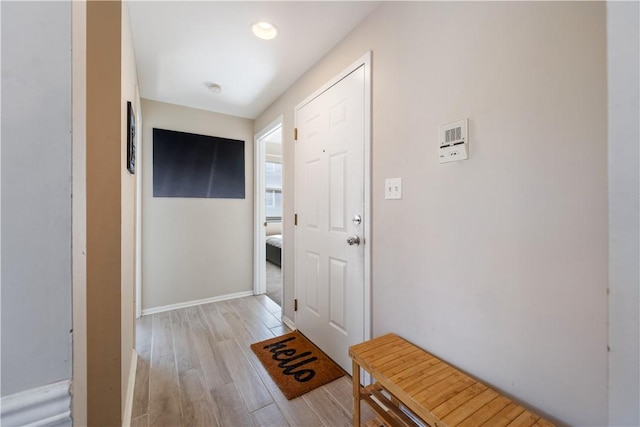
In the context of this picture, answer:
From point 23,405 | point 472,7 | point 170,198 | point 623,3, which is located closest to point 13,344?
point 23,405

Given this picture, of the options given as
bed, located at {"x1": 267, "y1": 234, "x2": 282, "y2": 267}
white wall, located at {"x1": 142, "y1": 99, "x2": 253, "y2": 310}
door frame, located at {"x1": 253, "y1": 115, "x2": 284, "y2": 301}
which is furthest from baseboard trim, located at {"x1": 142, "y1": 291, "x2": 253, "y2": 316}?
bed, located at {"x1": 267, "y1": 234, "x2": 282, "y2": 267}

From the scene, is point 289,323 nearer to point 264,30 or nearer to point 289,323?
point 289,323

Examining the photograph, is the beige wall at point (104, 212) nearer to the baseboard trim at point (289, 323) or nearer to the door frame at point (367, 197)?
the door frame at point (367, 197)

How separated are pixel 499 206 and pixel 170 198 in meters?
3.07

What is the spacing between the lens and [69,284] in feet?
1.26

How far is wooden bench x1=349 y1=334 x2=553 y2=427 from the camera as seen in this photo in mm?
874

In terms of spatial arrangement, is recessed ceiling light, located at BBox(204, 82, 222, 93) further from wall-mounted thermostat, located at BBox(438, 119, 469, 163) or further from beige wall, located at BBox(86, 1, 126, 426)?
wall-mounted thermostat, located at BBox(438, 119, 469, 163)

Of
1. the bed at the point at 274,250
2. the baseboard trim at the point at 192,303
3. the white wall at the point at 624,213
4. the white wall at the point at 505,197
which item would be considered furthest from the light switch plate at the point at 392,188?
→ the bed at the point at 274,250

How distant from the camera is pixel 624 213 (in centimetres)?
38

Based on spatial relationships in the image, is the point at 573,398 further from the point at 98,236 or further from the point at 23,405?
the point at 98,236

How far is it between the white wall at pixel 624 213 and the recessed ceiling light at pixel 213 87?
2732 millimetres

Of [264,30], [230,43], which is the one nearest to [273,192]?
[230,43]

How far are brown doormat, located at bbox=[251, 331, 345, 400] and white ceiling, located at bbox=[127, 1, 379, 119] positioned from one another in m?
2.34

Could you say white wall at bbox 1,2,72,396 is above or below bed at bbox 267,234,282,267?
above
